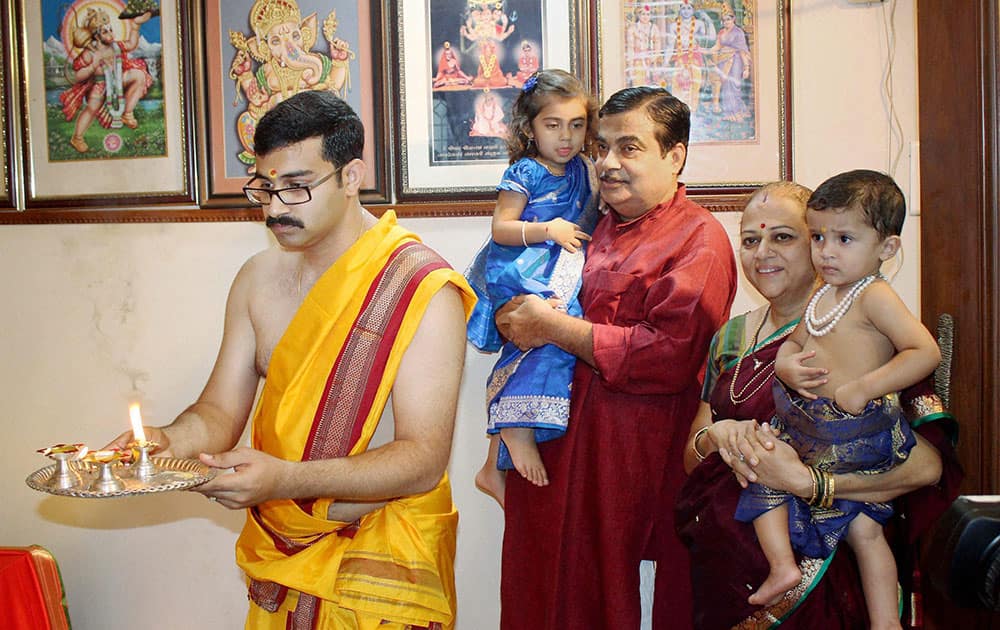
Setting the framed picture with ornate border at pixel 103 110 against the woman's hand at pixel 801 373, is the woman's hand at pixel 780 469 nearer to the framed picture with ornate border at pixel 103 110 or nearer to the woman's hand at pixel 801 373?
the woman's hand at pixel 801 373

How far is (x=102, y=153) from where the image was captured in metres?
3.32

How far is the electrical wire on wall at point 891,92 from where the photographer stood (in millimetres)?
2953

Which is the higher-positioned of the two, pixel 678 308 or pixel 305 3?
pixel 305 3

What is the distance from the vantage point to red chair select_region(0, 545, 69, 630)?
3.01 metres

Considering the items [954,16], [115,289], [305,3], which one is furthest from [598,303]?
[115,289]

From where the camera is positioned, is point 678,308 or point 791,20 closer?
point 678,308

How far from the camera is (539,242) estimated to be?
2432 mm

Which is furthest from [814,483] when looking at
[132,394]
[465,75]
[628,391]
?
[132,394]

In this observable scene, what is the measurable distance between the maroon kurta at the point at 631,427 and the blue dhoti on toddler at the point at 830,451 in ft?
1.11

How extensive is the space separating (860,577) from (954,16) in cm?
111

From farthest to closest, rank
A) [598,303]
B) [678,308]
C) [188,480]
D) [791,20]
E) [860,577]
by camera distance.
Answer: [791,20] < [598,303] < [678,308] < [860,577] < [188,480]

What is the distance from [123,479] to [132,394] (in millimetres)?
1872

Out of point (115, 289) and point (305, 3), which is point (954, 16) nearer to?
point (305, 3)

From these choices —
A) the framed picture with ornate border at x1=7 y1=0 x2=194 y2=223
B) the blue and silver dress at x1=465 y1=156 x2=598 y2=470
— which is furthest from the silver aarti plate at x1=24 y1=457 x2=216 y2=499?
the framed picture with ornate border at x1=7 y1=0 x2=194 y2=223
